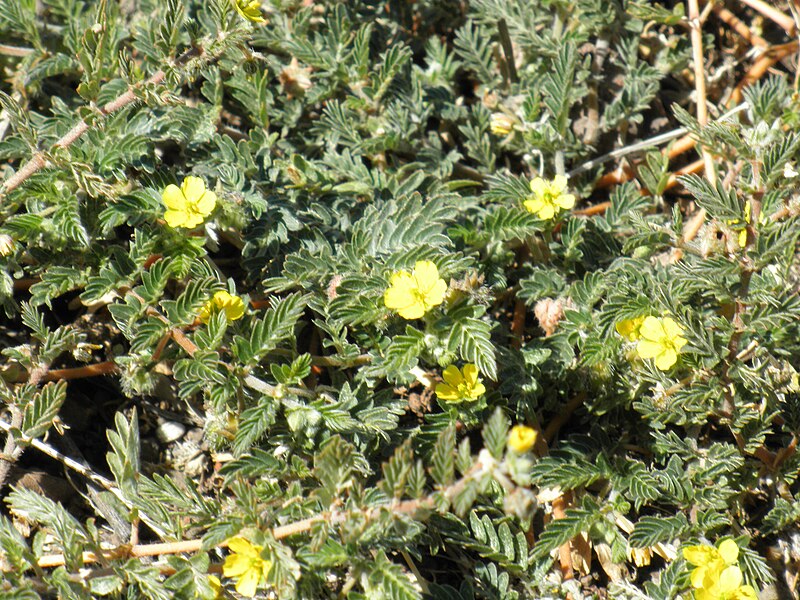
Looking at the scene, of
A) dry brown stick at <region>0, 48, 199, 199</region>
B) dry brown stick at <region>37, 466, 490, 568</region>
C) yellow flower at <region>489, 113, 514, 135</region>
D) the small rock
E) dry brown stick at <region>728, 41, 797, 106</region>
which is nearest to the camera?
dry brown stick at <region>37, 466, 490, 568</region>

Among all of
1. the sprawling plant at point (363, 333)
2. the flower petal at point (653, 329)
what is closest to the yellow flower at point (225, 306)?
the sprawling plant at point (363, 333)

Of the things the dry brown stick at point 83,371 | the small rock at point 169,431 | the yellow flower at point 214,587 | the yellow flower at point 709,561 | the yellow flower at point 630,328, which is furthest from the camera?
the small rock at point 169,431

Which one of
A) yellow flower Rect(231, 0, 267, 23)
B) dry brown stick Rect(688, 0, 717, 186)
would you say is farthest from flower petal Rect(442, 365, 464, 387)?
dry brown stick Rect(688, 0, 717, 186)

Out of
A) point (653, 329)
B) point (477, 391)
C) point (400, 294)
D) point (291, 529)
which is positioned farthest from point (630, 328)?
point (291, 529)

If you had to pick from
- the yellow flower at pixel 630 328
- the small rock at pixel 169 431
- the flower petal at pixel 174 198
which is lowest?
the small rock at pixel 169 431

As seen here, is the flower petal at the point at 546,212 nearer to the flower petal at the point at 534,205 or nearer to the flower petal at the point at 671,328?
the flower petal at the point at 534,205

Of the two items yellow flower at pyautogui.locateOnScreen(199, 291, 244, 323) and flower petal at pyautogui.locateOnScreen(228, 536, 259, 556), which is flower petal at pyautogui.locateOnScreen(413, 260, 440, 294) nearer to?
yellow flower at pyautogui.locateOnScreen(199, 291, 244, 323)

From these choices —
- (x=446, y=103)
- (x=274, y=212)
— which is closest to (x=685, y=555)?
(x=274, y=212)
